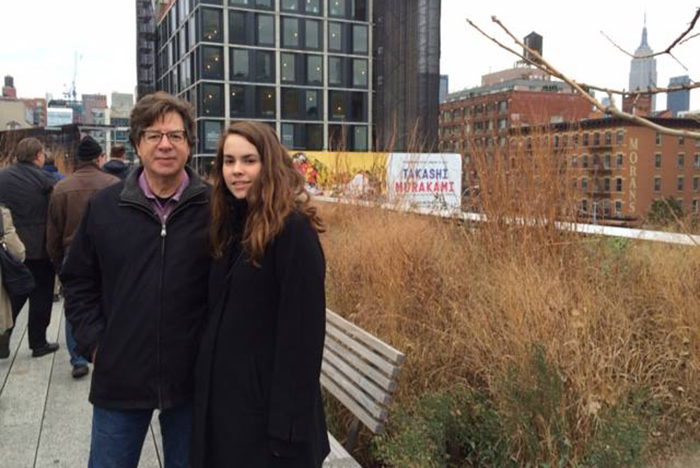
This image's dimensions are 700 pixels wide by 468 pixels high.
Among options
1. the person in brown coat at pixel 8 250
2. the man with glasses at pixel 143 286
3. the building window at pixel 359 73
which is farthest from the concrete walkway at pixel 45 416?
the building window at pixel 359 73

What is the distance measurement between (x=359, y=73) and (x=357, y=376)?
1882 inches

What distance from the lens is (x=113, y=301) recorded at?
2119 millimetres

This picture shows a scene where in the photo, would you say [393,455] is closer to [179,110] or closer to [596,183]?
[179,110]

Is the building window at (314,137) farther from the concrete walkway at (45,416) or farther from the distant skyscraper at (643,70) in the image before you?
the distant skyscraper at (643,70)

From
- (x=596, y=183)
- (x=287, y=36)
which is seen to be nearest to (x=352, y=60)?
(x=287, y=36)

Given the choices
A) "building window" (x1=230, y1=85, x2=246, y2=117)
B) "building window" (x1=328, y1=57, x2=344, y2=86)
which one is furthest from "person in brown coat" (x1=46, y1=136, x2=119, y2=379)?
"building window" (x1=328, y1=57, x2=344, y2=86)

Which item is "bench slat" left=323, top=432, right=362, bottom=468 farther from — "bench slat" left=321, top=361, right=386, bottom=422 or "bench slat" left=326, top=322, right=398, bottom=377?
"bench slat" left=326, top=322, right=398, bottom=377

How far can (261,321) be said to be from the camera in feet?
6.25

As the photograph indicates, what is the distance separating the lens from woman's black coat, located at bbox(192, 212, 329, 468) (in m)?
1.84

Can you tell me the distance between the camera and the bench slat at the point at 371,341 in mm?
2863

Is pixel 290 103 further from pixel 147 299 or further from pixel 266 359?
pixel 266 359

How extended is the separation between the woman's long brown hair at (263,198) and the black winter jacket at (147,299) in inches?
5.6

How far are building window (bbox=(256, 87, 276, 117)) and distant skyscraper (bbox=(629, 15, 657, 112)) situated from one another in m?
45.6

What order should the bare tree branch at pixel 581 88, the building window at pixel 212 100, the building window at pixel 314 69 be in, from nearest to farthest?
the bare tree branch at pixel 581 88, the building window at pixel 212 100, the building window at pixel 314 69
